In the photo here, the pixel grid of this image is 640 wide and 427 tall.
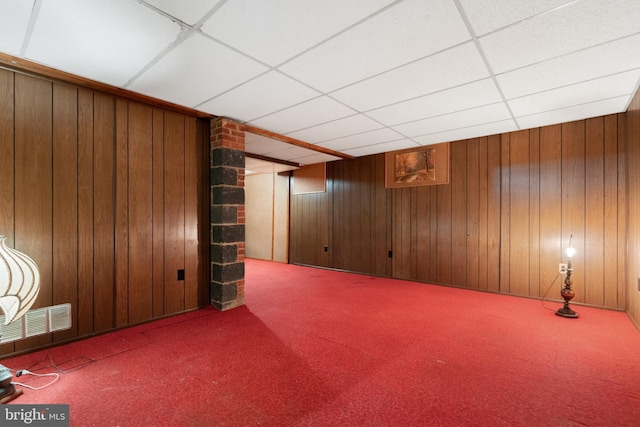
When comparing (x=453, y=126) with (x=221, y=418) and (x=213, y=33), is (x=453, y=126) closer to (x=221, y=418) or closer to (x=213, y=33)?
(x=213, y=33)

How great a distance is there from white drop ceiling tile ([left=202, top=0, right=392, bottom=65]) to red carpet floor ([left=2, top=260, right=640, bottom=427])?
2325 mm

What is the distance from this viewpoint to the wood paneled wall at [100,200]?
7.96 ft

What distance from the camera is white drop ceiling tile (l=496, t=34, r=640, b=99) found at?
2.14 m

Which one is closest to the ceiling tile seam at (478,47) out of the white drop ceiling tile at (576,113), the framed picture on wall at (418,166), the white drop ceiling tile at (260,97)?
the white drop ceiling tile at (576,113)

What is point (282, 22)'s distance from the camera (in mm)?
1850

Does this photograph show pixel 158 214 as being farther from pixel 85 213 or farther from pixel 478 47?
pixel 478 47

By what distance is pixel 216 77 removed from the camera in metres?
2.57

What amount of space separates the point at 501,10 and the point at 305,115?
86.1 inches

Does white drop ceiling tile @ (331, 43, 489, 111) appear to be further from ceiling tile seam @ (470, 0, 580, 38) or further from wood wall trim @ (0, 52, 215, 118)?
wood wall trim @ (0, 52, 215, 118)

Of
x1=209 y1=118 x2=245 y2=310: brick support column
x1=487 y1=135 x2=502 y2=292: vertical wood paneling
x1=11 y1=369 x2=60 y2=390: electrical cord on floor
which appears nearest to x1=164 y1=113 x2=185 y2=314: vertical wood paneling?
x1=209 y1=118 x2=245 y2=310: brick support column

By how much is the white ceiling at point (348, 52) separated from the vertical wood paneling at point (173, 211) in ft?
1.37

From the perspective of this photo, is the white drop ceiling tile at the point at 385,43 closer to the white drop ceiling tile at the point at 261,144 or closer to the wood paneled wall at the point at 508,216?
the white drop ceiling tile at the point at 261,144

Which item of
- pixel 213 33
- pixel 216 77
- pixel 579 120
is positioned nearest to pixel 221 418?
pixel 213 33

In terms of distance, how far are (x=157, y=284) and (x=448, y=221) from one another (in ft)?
13.9
